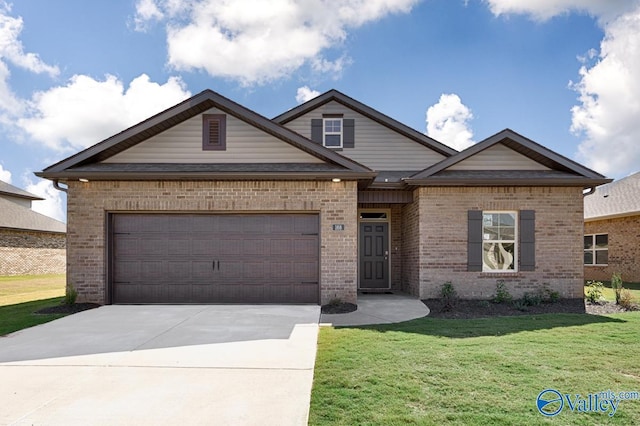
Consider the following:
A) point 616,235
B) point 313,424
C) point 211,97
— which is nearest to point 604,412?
point 313,424

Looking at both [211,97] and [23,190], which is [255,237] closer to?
[211,97]

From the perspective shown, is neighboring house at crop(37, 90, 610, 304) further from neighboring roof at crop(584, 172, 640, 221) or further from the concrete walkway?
neighboring roof at crop(584, 172, 640, 221)

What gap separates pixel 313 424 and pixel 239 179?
7132 mm

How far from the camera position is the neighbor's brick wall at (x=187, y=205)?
9867mm

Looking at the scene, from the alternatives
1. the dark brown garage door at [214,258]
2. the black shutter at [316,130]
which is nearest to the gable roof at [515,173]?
the dark brown garage door at [214,258]

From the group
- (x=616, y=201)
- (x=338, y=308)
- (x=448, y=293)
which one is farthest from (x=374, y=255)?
(x=616, y=201)

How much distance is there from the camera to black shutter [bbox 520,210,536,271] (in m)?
10.5

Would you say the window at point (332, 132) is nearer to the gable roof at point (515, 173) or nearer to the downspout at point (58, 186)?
the gable roof at point (515, 173)

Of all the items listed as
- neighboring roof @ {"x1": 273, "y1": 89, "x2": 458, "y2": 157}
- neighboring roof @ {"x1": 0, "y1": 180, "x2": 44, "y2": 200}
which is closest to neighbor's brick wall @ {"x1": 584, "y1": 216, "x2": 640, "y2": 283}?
neighboring roof @ {"x1": 273, "y1": 89, "x2": 458, "y2": 157}

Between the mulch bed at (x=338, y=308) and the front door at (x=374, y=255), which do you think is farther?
the front door at (x=374, y=255)

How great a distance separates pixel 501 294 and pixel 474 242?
1.46 meters

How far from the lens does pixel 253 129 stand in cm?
1041

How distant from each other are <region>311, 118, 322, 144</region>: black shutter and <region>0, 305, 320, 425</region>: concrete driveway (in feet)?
25.7

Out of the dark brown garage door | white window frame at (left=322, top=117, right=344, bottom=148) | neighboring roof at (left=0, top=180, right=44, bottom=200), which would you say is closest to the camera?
the dark brown garage door
